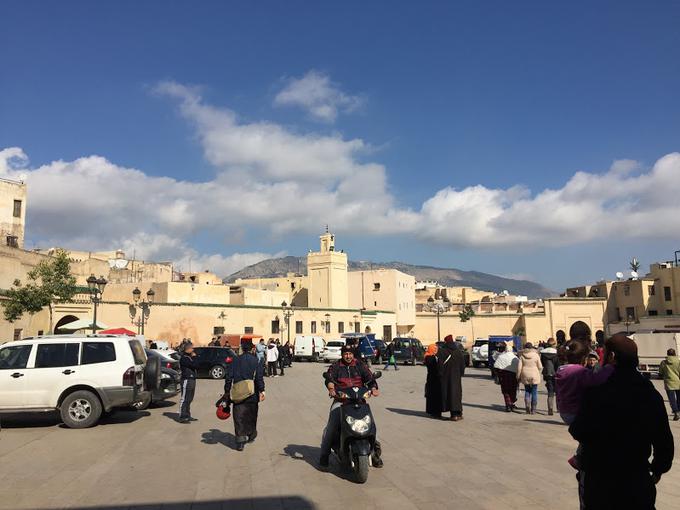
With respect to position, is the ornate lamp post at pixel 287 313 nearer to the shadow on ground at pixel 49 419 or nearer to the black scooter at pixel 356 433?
the shadow on ground at pixel 49 419

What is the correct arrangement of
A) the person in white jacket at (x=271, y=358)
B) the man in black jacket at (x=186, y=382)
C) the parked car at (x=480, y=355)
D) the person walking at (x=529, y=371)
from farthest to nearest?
1. the parked car at (x=480, y=355)
2. the person in white jacket at (x=271, y=358)
3. the person walking at (x=529, y=371)
4. the man in black jacket at (x=186, y=382)

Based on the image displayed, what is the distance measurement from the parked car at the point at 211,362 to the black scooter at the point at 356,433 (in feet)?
61.4

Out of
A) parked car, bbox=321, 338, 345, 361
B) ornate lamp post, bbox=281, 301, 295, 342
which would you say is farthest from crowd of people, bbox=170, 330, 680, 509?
ornate lamp post, bbox=281, 301, 295, 342

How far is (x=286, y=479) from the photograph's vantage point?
7.36 metres

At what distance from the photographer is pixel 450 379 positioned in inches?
505

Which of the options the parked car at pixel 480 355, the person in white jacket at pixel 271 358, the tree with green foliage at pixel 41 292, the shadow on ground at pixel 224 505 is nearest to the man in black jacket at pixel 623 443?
the shadow on ground at pixel 224 505

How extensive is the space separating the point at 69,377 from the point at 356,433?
7036 millimetres

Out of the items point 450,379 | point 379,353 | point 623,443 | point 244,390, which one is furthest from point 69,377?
point 379,353

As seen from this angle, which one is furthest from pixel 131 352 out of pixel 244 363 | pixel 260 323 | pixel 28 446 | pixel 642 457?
pixel 260 323

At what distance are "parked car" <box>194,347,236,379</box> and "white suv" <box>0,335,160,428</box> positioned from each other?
14.1 metres

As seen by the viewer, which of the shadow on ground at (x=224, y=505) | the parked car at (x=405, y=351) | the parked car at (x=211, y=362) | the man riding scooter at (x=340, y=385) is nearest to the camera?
the shadow on ground at (x=224, y=505)

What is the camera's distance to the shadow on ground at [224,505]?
610cm

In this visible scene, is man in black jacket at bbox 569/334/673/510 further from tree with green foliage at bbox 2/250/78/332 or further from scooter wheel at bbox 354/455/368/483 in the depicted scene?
tree with green foliage at bbox 2/250/78/332

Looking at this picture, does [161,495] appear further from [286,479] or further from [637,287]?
[637,287]
